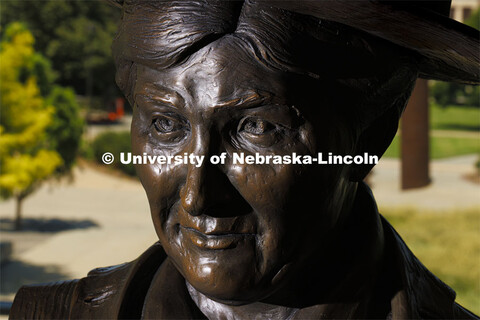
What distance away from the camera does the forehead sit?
4.18ft

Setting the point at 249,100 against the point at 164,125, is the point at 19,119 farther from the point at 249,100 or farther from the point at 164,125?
the point at 249,100

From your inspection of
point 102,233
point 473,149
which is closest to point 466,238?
point 102,233

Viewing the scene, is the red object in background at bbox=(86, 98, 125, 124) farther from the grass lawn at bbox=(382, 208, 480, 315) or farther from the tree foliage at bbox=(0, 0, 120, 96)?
the grass lawn at bbox=(382, 208, 480, 315)

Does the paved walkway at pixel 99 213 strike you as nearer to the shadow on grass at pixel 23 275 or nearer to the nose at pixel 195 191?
the shadow on grass at pixel 23 275

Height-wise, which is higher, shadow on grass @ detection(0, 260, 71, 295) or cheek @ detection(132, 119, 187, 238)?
cheek @ detection(132, 119, 187, 238)

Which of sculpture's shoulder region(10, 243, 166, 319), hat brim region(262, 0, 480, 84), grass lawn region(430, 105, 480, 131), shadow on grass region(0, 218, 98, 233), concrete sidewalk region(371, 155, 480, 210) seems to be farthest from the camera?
grass lawn region(430, 105, 480, 131)

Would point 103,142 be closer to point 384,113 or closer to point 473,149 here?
point 473,149

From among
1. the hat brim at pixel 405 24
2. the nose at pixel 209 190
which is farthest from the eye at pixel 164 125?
the hat brim at pixel 405 24

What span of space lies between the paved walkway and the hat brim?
6865 millimetres

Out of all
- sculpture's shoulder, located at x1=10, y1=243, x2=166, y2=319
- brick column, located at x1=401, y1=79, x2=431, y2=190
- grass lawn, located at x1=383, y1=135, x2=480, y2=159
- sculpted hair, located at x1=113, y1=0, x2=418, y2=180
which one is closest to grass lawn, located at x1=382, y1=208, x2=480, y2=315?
brick column, located at x1=401, y1=79, x2=431, y2=190

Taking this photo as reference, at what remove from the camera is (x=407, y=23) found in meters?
1.24

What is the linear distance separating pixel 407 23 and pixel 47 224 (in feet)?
34.0

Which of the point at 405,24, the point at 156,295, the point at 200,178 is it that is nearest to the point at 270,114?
the point at 200,178

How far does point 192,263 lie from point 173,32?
48 cm
